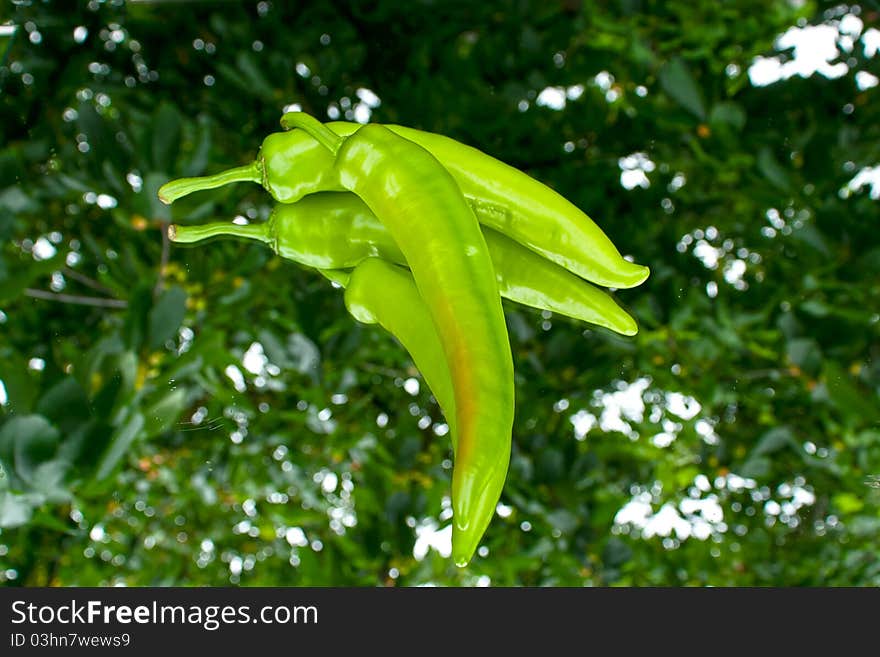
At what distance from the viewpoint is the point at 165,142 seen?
1.92ft

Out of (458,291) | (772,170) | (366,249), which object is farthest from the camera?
(772,170)

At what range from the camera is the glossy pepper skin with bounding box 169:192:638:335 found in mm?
322

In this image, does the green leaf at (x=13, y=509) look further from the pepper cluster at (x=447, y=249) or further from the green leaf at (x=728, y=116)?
the green leaf at (x=728, y=116)

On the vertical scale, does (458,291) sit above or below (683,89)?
below

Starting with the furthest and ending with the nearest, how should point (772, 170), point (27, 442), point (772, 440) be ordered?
point (772, 440) < point (772, 170) < point (27, 442)

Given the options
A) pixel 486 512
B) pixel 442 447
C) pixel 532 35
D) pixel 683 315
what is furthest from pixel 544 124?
pixel 486 512

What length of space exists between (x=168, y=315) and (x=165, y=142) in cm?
15

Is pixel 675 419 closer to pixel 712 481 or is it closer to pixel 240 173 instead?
pixel 712 481

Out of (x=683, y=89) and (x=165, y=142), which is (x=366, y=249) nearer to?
(x=165, y=142)

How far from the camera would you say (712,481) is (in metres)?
1.02

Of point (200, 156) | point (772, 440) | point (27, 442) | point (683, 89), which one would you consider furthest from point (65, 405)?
point (772, 440)

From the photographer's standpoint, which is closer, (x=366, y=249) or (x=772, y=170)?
(x=366, y=249)

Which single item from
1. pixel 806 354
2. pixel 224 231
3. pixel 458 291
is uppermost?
pixel 806 354

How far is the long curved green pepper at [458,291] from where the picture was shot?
216 mm
